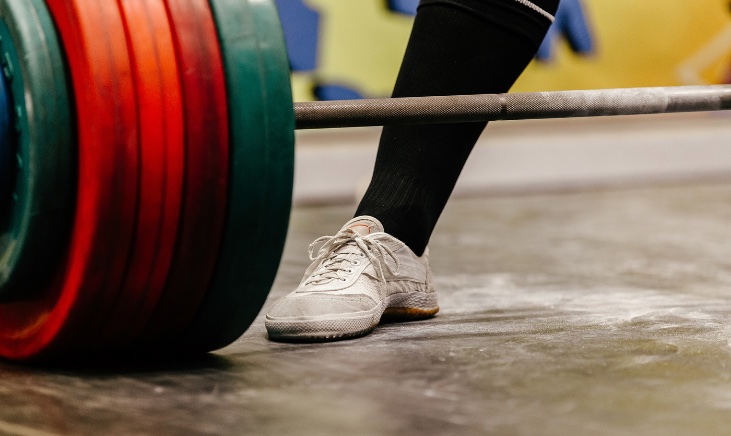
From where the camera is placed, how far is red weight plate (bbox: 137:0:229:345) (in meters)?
0.99

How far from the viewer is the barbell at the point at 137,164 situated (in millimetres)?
969

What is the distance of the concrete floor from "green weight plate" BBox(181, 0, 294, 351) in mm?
98

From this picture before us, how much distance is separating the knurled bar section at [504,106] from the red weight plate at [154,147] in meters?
0.20

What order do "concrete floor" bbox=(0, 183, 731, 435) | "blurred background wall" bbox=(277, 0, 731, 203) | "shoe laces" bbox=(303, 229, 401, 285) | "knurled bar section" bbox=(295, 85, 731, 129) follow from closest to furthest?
"concrete floor" bbox=(0, 183, 731, 435) < "knurled bar section" bbox=(295, 85, 731, 129) < "shoe laces" bbox=(303, 229, 401, 285) < "blurred background wall" bbox=(277, 0, 731, 203)

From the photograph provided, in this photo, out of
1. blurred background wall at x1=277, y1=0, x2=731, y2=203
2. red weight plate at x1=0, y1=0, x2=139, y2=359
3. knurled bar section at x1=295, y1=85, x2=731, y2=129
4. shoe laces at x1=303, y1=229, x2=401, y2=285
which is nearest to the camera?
red weight plate at x1=0, y1=0, x2=139, y2=359

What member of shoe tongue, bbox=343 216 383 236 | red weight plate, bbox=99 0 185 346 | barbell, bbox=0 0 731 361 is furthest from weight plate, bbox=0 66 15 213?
shoe tongue, bbox=343 216 383 236

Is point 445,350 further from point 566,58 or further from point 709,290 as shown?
point 566,58

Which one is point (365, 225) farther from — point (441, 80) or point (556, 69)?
point (556, 69)

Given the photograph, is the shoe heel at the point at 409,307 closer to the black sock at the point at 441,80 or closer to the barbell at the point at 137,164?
the black sock at the point at 441,80

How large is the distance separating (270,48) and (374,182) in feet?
1.32

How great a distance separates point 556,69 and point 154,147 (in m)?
2.89

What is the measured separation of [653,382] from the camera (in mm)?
979

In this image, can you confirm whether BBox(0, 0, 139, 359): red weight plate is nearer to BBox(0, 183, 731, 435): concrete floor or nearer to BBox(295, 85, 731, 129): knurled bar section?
BBox(0, 183, 731, 435): concrete floor

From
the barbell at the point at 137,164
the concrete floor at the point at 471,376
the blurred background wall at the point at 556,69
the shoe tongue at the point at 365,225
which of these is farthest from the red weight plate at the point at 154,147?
the blurred background wall at the point at 556,69
